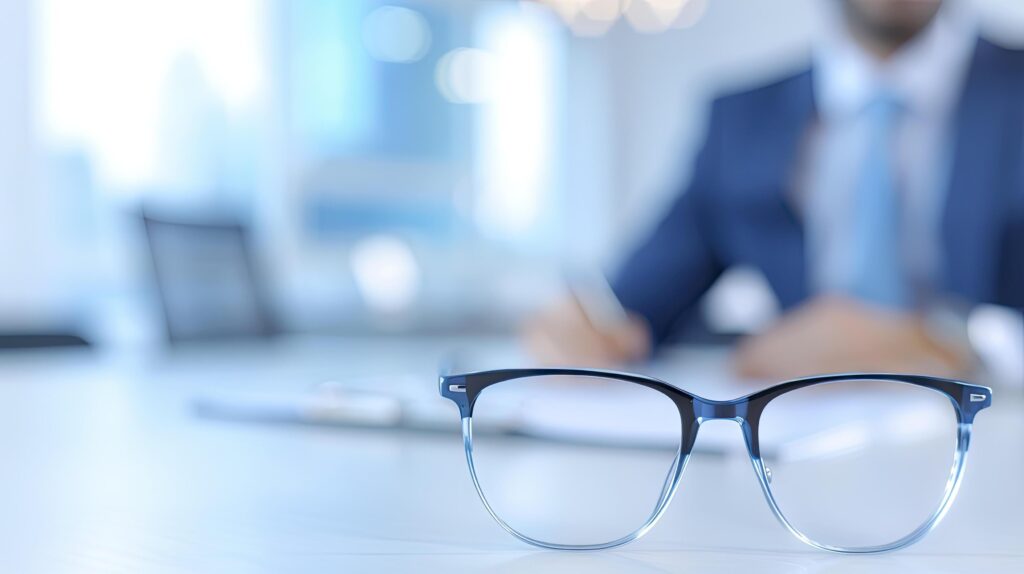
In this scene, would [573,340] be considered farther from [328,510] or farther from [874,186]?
[328,510]

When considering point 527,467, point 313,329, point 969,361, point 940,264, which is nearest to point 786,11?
point 313,329

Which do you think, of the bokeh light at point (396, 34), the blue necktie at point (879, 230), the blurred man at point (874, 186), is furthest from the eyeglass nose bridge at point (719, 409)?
the bokeh light at point (396, 34)

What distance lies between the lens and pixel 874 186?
4.35ft

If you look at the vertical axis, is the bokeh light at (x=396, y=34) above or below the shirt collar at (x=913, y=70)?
above

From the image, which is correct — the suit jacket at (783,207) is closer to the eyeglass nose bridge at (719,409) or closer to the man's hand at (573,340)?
the man's hand at (573,340)

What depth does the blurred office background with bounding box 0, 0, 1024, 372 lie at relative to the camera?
7.99ft

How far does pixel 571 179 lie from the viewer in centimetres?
462

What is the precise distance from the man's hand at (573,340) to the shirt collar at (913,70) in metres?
0.50

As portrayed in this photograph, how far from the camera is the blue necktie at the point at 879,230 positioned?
132cm

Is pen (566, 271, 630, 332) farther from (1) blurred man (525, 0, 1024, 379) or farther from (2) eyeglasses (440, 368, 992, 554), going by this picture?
(2) eyeglasses (440, 368, 992, 554)

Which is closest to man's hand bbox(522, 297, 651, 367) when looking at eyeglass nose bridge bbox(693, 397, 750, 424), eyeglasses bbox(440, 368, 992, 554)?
eyeglasses bbox(440, 368, 992, 554)

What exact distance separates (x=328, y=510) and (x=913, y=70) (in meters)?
1.22

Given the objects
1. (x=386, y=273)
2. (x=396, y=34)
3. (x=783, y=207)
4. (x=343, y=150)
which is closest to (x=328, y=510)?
(x=783, y=207)

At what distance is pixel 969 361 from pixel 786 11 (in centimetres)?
336
